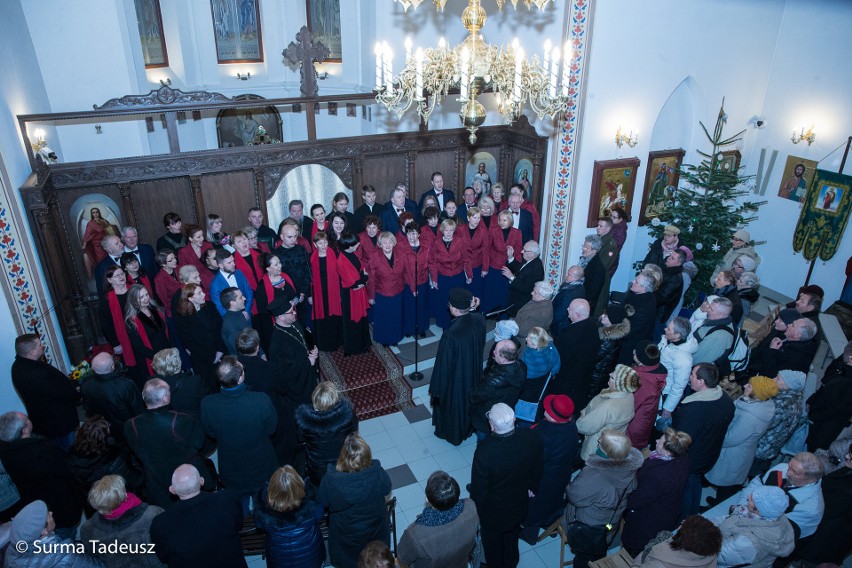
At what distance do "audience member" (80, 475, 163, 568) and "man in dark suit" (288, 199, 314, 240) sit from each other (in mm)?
5094

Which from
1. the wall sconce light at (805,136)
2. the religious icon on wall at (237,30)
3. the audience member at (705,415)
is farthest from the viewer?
the religious icon on wall at (237,30)

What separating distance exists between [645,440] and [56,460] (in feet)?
17.7

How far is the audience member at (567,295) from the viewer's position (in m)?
6.82

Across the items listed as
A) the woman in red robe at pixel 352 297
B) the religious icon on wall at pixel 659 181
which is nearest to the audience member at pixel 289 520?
the woman in red robe at pixel 352 297

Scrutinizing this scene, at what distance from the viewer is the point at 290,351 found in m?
5.56

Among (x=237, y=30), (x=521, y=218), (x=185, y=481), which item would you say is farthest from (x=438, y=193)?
(x=237, y=30)

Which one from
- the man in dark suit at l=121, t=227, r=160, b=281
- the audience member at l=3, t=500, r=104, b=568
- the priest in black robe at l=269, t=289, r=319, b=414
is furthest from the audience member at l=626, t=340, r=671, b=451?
the man in dark suit at l=121, t=227, r=160, b=281

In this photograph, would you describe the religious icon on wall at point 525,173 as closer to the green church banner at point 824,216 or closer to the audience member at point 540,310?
the audience member at point 540,310

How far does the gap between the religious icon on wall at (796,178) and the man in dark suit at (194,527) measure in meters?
10.8

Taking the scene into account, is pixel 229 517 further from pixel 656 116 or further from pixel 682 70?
pixel 682 70

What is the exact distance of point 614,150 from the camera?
9.41 meters

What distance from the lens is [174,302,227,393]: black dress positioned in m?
6.20

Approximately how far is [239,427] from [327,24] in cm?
1252

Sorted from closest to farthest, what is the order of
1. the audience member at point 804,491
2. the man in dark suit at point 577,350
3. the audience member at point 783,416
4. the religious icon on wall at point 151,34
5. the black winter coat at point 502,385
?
the audience member at point 804,491
the audience member at point 783,416
the black winter coat at point 502,385
the man in dark suit at point 577,350
the religious icon on wall at point 151,34
